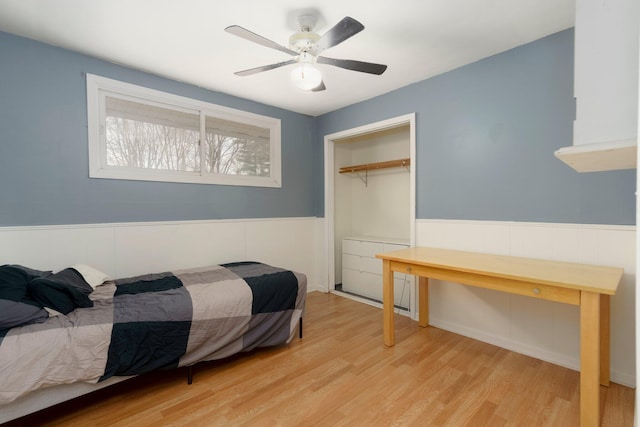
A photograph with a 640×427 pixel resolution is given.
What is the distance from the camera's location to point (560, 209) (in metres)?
2.22

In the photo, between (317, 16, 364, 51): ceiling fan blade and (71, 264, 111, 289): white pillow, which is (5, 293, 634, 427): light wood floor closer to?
(71, 264, 111, 289): white pillow

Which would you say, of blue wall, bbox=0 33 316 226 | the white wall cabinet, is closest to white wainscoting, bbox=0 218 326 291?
blue wall, bbox=0 33 316 226

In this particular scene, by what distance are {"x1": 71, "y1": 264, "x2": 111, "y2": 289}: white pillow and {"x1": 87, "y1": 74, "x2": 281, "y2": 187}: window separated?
0.77m

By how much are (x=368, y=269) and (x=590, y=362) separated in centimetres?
236

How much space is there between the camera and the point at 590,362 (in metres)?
1.55

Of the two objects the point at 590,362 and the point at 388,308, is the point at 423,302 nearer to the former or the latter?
the point at 388,308

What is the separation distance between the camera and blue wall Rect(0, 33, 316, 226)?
7.21 feet

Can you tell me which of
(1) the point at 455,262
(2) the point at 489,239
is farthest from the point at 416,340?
(2) the point at 489,239

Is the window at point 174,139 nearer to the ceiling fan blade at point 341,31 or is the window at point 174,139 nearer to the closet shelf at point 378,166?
the closet shelf at point 378,166

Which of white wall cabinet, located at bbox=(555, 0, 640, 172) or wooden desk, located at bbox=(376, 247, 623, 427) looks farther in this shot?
wooden desk, located at bbox=(376, 247, 623, 427)

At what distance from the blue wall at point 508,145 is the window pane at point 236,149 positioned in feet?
5.29

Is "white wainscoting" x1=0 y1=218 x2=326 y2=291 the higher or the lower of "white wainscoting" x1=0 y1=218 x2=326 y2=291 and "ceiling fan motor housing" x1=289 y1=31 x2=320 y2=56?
the lower

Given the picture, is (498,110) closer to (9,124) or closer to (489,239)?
(489,239)

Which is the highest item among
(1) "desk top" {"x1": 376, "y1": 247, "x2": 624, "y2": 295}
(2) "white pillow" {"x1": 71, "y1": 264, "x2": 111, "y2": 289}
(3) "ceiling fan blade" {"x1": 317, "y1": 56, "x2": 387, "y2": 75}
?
(3) "ceiling fan blade" {"x1": 317, "y1": 56, "x2": 387, "y2": 75}
